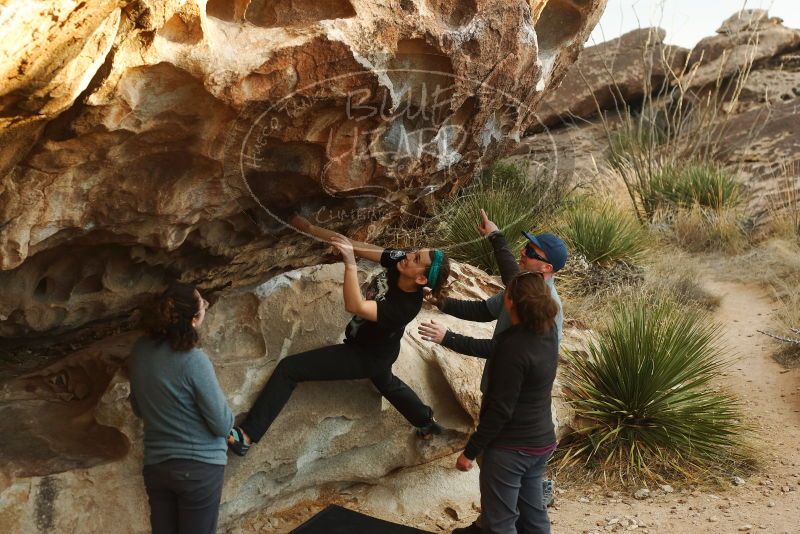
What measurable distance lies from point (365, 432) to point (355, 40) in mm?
2055

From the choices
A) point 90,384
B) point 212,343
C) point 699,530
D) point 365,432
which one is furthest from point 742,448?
point 90,384

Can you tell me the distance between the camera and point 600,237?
28.6 ft

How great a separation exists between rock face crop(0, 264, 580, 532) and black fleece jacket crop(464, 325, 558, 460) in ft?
3.48

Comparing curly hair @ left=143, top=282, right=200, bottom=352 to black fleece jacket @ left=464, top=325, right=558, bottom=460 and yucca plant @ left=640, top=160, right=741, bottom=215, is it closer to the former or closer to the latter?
black fleece jacket @ left=464, top=325, right=558, bottom=460

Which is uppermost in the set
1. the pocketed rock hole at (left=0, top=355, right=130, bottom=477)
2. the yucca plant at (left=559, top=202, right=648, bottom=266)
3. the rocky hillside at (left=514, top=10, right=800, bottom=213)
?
the rocky hillside at (left=514, top=10, right=800, bottom=213)

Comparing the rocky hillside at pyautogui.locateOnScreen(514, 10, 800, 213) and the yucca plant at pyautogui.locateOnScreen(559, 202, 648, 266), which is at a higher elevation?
the rocky hillside at pyautogui.locateOnScreen(514, 10, 800, 213)

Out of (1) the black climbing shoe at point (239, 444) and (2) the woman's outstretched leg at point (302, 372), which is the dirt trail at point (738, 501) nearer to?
(2) the woman's outstretched leg at point (302, 372)

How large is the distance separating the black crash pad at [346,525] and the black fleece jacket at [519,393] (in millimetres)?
689

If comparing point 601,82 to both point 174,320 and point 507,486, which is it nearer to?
point 507,486

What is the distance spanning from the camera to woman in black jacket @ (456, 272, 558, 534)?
3.64m

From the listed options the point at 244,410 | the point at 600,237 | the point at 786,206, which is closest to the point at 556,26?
the point at 600,237

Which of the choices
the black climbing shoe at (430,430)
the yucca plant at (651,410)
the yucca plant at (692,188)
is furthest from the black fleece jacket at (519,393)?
the yucca plant at (692,188)

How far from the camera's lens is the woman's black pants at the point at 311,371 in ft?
14.1

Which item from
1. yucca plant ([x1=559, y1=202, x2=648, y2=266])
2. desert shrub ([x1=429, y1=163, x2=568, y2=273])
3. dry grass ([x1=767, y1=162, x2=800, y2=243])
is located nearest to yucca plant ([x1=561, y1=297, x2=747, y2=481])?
desert shrub ([x1=429, y1=163, x2=568, y2=273])
